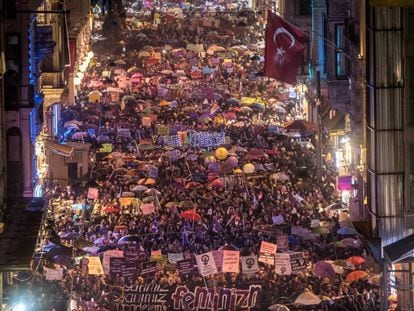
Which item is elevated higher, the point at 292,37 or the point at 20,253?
the point at 292,37

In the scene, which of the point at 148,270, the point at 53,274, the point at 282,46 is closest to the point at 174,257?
the point at 148,270

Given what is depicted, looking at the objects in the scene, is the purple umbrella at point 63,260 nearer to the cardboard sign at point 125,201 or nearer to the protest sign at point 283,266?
the protest sign at point 283,266

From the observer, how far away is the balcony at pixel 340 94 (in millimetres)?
48303

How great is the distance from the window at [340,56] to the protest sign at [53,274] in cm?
1836

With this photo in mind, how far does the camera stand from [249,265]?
115 feet

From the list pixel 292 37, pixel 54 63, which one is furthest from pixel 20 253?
pixel 54 63

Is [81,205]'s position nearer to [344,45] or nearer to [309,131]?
[344,45]

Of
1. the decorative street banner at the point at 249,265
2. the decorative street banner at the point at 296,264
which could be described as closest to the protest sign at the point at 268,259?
the decorative street banner at the point at 249,265

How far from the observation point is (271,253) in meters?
35.9

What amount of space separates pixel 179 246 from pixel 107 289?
4.80m

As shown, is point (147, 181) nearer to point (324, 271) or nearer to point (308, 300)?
point (324, 271)

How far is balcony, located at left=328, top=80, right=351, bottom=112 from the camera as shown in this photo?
1902 inches

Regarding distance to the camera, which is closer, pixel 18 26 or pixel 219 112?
pixel 18 26

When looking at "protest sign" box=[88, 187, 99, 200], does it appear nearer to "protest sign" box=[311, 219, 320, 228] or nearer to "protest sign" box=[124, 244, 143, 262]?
"protest sign" box=[311, 219, 320, 228]
